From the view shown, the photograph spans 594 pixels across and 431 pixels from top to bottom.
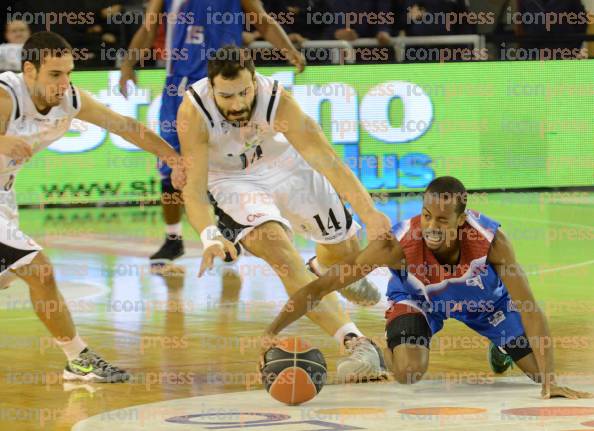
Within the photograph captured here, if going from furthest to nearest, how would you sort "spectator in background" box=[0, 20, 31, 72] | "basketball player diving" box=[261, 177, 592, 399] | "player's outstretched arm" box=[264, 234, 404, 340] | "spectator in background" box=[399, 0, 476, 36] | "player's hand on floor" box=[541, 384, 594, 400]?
"spectator in background" box=[399, 0, 476, 36] < "spectator in background" box=[0, 20, 31, 72] < "player's outstretched arm" box=[264, 234, 404, 340] < "basketball player diving" box=[261, 177, 592, 399] < "player's hand on floor" box=[541, 384, 594, 400]

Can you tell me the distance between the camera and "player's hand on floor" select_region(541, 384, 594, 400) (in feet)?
23.1

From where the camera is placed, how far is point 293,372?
719cm

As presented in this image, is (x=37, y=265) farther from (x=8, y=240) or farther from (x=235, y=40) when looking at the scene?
(x=235, y=40)

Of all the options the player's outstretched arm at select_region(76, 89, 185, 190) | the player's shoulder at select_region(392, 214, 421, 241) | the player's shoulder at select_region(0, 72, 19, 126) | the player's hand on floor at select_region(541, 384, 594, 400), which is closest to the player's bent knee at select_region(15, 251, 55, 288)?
the player's shoulder at select_region(0, 72, 19, 126)

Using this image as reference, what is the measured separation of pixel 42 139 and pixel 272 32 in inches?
163

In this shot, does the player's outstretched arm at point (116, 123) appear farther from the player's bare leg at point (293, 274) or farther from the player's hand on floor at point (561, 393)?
the player's hand on floor at point (561, 393)

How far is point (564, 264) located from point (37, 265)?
6.44m

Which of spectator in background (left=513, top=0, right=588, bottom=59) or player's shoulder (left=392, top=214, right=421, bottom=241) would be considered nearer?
player's shoulder (left=392, top=214, right=421, bottom=241)

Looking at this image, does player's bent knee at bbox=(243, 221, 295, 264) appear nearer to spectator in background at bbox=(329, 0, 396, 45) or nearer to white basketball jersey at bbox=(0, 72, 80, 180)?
white basketball jersey at bbox=(0, 72, 80, 180)

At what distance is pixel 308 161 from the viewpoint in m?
8.64

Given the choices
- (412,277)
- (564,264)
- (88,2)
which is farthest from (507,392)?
(88,2)

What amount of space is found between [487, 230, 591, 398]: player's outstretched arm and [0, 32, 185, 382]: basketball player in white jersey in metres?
1.92

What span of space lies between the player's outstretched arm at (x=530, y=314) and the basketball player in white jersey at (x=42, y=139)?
1919 millimetres

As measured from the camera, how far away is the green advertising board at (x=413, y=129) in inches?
710
